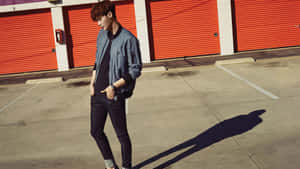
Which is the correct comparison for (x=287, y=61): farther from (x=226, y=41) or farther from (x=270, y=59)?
(x=226, y=41)

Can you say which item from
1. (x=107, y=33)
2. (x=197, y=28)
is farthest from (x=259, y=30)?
(x=107, y=33)

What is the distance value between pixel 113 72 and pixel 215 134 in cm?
253

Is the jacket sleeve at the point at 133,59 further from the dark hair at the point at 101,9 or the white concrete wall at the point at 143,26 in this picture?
the white concrete wall at the point at 143,26

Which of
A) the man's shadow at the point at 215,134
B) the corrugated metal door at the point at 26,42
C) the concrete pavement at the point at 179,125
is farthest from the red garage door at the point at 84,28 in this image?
the man's shadow at the point at 215,134

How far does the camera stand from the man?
4027mm

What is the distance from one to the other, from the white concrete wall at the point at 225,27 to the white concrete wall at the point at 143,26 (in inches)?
124

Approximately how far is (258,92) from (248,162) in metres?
4.20

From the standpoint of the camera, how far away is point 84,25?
16609 mm

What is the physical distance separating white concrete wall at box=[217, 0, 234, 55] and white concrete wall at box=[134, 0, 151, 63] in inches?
124

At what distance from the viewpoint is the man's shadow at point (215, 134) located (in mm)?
5262

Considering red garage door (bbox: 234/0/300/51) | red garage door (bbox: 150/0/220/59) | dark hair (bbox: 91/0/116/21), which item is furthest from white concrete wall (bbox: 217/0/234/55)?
dark hair (bbox: 91/0/116/21)

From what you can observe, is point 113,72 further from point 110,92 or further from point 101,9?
point 101,9

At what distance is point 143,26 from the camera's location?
1639 centimetres

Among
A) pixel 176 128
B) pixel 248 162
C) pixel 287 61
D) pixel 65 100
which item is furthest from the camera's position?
pixel 287 61
